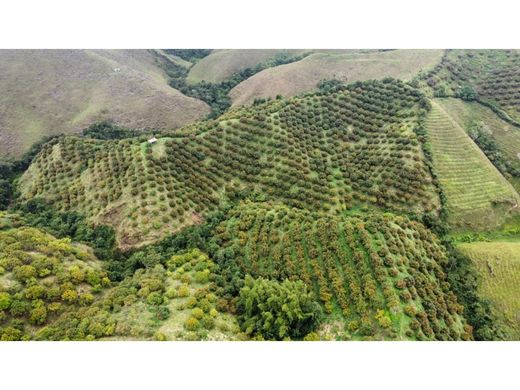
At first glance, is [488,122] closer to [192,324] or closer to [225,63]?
[192,324]

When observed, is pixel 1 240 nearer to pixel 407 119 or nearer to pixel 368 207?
pixel 368 207

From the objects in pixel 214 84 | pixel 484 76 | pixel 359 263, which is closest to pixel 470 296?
pixel 359 263

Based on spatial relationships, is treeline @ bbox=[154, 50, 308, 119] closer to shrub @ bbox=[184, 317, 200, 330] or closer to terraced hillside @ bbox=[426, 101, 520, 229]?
terraced hillside @ bbox=[426, 101, 520, 229]

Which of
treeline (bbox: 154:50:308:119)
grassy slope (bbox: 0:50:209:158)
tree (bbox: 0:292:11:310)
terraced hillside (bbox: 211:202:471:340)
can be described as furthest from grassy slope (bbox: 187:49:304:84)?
tree (bbox: 0:292:11:310)

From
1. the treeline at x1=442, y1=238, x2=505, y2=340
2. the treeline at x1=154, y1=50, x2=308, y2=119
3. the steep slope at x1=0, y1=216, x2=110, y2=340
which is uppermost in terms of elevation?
the treeline at x1=154, y1=50, x2=308, y2=119

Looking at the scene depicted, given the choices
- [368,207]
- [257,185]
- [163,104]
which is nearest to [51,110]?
[163,104]
